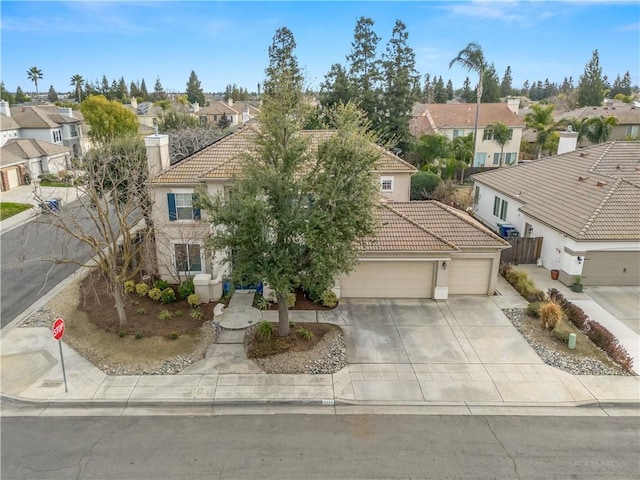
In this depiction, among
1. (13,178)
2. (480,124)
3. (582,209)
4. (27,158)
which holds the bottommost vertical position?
(13,178)

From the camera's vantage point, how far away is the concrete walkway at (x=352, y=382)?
1285 cm

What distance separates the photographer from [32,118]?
171 ft

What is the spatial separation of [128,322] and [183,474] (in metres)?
8.19

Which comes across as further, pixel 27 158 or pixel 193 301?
pixel 27 158

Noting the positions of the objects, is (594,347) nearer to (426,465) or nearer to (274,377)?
(426,465)

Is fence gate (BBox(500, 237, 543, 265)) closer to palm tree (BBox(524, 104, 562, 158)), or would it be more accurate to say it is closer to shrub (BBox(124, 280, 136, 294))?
shrub (BBox(124, 280, 136, 294))

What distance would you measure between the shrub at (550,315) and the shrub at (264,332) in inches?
395

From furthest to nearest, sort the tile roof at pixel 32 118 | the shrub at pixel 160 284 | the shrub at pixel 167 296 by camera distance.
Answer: the tile roof at pixel 32 118
the shrub at pixel 160 284
the shrub at pixel 167 296

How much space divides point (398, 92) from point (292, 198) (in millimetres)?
36566

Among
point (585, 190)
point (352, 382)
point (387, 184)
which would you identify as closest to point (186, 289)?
point (352, 382)

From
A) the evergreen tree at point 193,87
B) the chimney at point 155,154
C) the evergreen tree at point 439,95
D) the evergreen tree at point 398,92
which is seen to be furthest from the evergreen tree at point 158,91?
the chimney at point 155,154

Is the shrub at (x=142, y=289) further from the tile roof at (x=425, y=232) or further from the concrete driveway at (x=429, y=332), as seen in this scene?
the tile roof at (x=425, y=232)

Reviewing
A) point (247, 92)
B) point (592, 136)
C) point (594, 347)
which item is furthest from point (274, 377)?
point (247, 92)

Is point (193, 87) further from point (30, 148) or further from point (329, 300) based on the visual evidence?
point (329, 300)
